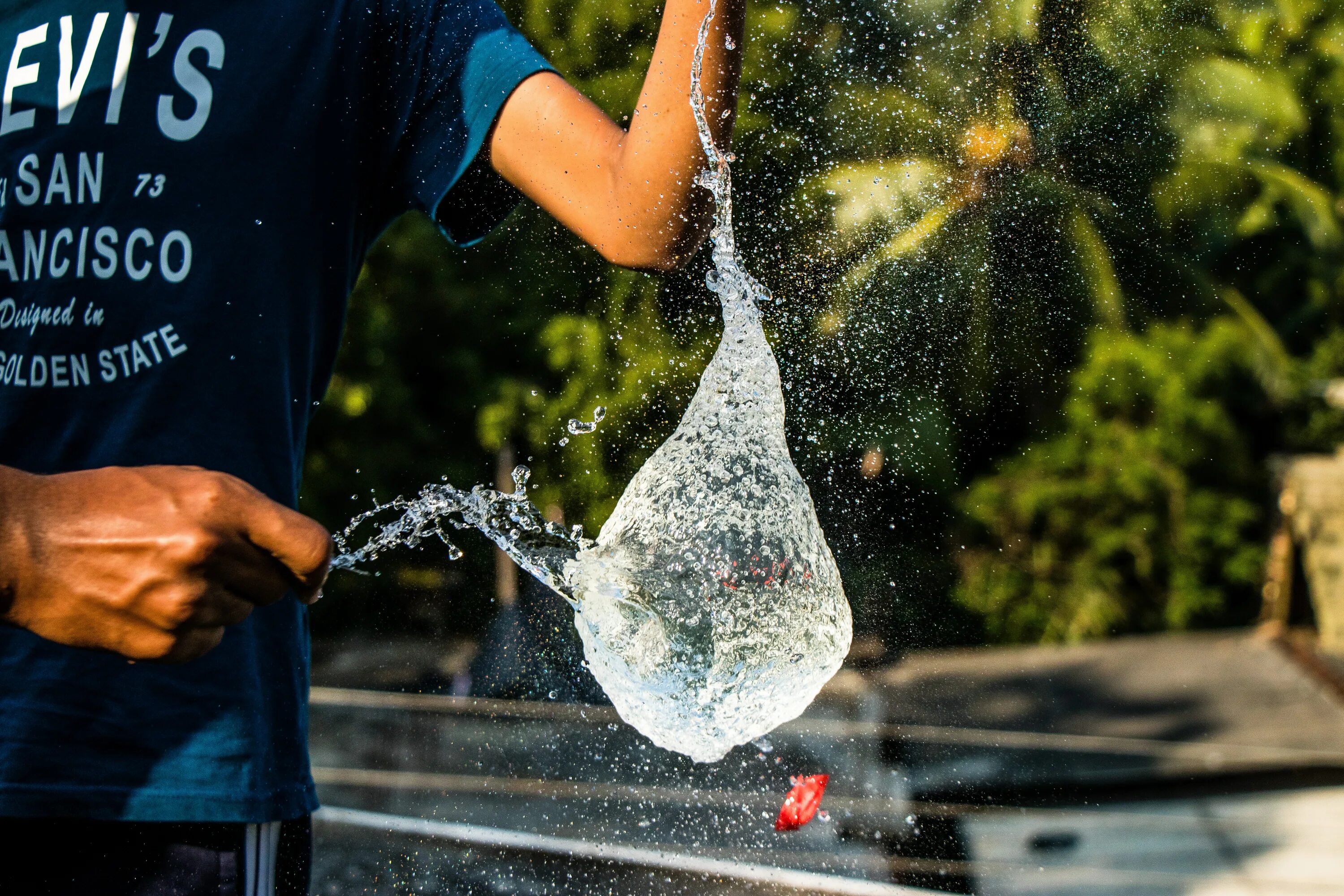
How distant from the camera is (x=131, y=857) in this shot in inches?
35.2

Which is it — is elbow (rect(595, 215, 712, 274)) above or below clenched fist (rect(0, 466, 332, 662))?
above

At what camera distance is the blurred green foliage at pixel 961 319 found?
2098 millimetres

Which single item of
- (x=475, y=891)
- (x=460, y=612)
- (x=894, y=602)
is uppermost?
(x=894, y=602)

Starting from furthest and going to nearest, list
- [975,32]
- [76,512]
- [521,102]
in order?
[975,32], [521,102], [76,512]

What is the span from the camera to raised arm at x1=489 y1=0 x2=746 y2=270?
84 centimetres

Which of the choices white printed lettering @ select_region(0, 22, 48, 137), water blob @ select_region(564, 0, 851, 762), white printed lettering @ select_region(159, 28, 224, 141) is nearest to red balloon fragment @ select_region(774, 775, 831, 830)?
water blob @ select_region(564, 0, 851, 762)

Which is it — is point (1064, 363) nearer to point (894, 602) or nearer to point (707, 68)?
point (894, 602)

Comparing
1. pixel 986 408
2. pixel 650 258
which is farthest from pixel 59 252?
pixel 986 408

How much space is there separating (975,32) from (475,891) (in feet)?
11.4

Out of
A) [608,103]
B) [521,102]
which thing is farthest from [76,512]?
[608,103]

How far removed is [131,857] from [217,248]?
501mm

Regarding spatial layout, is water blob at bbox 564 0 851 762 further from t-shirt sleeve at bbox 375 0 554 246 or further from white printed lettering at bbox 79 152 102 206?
white printed lettering at bbox 79 152 102 206

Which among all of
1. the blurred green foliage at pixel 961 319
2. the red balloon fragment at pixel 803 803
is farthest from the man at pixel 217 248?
the blurred green foliage at pixel 961 319

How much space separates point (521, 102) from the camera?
97 centimetres
